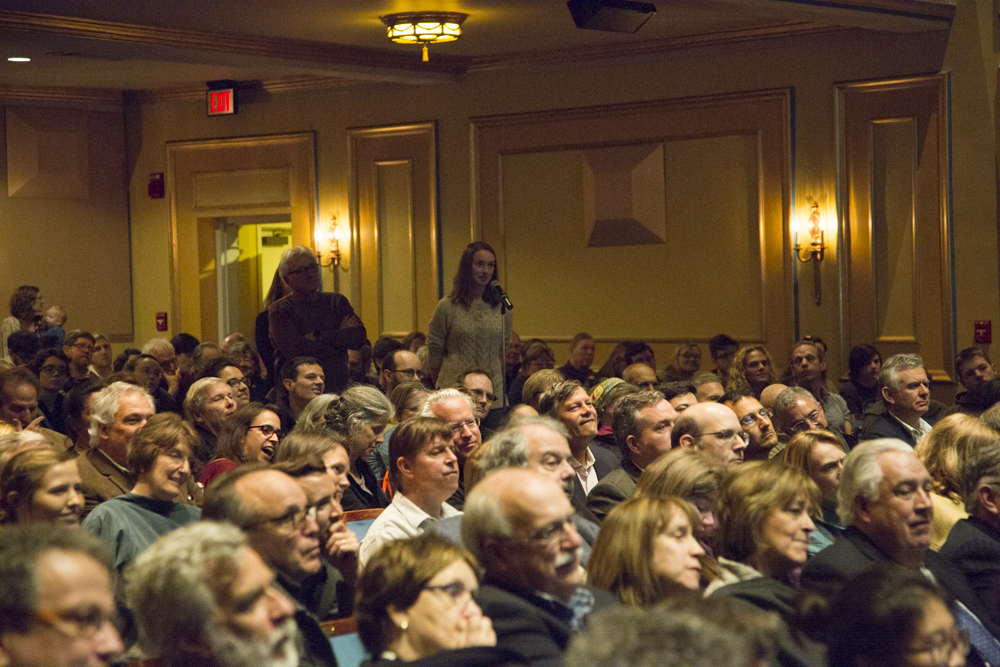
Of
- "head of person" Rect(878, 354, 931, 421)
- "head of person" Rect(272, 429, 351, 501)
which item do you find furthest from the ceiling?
"head of person" Rect(272, 429, 351, 501)

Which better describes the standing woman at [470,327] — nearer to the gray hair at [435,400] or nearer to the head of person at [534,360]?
the gray hair at [435,400]

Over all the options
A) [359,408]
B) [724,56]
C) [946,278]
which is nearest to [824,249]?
[946,278]

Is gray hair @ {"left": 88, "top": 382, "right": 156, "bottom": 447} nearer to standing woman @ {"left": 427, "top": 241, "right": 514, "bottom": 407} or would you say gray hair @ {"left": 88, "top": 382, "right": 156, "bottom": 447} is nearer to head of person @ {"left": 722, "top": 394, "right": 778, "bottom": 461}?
standing woman @ {"left": 427, "top": 241, "right": 514, "bottom": 407}

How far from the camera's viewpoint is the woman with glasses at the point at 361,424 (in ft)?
14.7

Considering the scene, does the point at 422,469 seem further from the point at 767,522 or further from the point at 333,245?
the point at 333,245

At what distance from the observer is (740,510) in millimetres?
2898

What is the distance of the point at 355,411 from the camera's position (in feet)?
15.1

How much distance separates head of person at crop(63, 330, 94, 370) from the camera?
27.3ft

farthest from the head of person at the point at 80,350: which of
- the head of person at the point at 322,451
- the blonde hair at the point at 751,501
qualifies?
the blonde hair at the point at 751,501

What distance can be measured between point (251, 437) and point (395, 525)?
115 cm

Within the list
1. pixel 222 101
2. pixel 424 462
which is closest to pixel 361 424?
pixel 424 462

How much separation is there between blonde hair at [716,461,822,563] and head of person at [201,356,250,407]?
138 inches

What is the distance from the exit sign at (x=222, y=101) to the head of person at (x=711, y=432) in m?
7.11

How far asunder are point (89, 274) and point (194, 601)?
9.63 meters
